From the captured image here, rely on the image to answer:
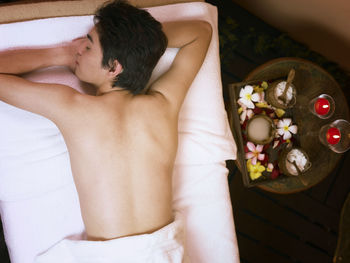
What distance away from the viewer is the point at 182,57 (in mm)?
1104

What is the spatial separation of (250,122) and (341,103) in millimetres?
419

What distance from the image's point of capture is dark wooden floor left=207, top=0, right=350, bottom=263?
1.62 m

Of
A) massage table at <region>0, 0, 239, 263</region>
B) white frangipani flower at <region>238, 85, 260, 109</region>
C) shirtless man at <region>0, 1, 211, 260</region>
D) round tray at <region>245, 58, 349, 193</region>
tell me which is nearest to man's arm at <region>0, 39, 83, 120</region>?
shirtless man at <region>0, 1, 211, 260</region>

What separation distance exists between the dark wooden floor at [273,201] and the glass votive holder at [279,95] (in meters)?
0.46

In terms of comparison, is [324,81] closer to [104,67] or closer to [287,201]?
[287,201]

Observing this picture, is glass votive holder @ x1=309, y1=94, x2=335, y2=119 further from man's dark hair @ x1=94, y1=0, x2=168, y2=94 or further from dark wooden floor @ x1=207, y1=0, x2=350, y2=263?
man's dark hair @ x1=94, y1=0, x2=168, y2=94

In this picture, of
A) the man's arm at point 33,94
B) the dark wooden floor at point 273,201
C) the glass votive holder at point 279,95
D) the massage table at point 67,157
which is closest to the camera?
the man's arm at point 33,94

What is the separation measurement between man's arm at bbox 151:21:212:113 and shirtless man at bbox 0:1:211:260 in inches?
1.1

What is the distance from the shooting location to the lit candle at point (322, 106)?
1.21 m

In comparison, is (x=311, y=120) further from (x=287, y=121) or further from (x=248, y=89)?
(x=248, y=89)

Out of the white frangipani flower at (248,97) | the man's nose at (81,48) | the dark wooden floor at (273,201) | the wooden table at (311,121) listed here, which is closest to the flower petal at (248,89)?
the white frangipani flower at (248,97)

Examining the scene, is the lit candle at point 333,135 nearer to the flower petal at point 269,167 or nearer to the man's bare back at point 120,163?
the flower petal at point 269,167

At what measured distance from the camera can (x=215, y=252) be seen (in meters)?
1.14

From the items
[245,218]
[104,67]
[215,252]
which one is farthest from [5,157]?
[245,218]
